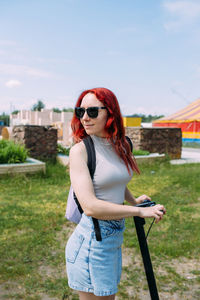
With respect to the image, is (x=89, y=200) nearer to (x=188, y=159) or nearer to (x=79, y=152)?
(x=79, y=152)

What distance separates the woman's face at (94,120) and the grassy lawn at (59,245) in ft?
6.96

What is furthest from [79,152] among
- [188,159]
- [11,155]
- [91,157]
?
[188,159]

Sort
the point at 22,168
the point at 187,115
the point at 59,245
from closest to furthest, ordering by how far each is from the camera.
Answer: the point at 59,245, the point at 22,168, the point at 187,115

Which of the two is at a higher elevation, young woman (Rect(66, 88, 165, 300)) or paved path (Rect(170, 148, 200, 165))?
young woman (Rect(66, 88, 165, 300))

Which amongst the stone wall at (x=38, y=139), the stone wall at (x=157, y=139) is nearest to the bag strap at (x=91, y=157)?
the stone wall at (x=38, y=139)

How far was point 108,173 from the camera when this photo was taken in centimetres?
167

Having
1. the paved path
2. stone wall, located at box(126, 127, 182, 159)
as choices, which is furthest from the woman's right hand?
stone wall, located at box(126, 127, 182, 159)

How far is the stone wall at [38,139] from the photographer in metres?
10.9

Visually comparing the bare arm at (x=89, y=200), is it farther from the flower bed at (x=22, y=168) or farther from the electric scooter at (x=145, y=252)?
the flower bed at (x=22, y=168)

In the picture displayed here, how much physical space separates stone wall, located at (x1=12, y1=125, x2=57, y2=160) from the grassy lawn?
3.23 metres

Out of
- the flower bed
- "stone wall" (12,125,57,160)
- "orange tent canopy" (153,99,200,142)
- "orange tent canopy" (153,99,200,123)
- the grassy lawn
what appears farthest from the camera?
"orange tent canopy" (153,99,200,142)

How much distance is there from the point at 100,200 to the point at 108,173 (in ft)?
0.54

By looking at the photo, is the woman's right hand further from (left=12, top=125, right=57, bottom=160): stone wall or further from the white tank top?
(left=12, top=125, right=57, bottom=160): stone wall

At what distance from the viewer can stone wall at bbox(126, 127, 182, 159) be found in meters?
12.8
